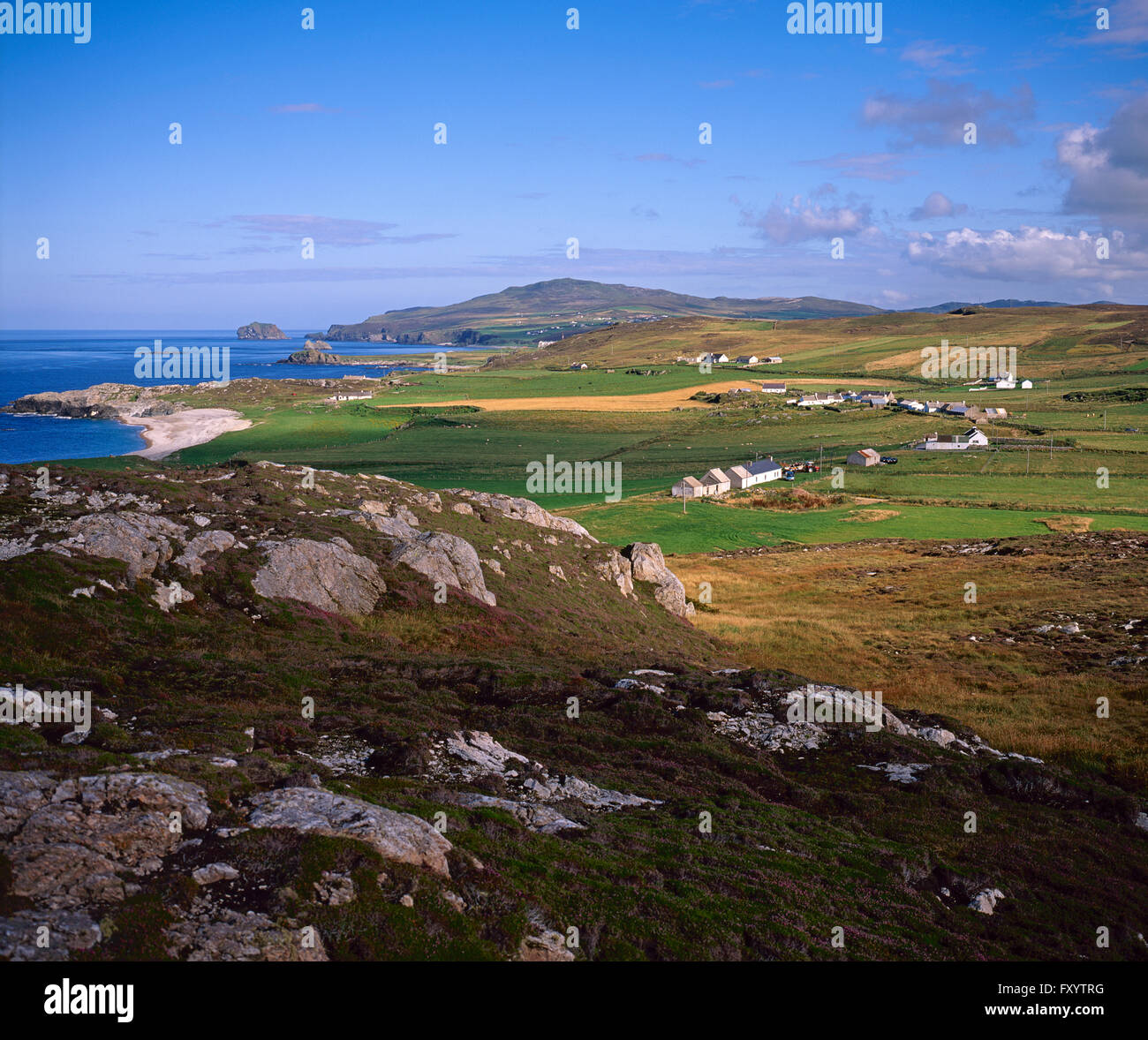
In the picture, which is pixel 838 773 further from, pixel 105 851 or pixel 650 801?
pixel 105 851

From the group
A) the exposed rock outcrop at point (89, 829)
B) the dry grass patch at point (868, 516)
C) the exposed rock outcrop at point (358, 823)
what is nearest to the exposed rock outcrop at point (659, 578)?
the exposed rock outcrop at point (358, 823)

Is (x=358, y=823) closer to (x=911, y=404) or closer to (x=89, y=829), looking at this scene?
(x=89, y=829)

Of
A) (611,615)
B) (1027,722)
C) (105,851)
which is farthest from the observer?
(611,615)

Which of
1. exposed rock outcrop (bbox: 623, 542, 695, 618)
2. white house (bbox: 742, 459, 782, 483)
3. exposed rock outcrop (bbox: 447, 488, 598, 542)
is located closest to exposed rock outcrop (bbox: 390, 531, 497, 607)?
Answer: exposed rock outcrop (bbox: 447, 488, 598, 542)

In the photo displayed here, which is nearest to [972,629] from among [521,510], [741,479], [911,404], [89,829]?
[521,510]

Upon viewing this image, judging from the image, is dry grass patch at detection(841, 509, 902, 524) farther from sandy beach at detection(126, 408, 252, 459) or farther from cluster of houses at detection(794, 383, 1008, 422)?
sandy beach at detection(126, 408, 252, 459)
